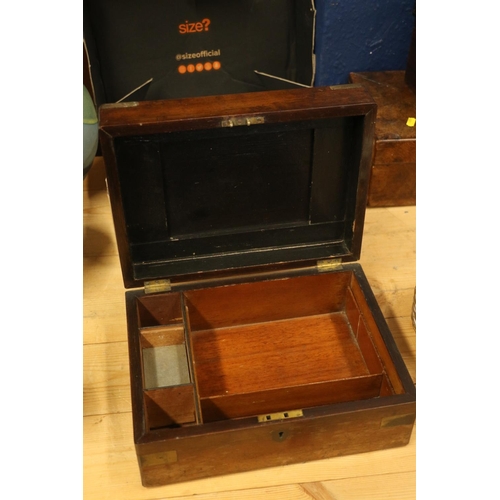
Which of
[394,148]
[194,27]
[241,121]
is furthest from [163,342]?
[194,27]

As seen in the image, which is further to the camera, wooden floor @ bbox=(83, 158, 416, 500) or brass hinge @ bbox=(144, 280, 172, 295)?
brass hinge @ bbox=(144, 280, 172, 295)

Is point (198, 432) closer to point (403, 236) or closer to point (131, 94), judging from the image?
point (403, 236)

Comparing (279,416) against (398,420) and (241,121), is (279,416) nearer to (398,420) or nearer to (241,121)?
(398,420)

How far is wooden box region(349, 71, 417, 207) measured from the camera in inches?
68.4

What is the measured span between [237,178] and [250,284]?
0.78 ft

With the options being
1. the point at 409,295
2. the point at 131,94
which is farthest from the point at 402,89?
the point at 131,94

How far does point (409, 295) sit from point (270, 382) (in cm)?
44

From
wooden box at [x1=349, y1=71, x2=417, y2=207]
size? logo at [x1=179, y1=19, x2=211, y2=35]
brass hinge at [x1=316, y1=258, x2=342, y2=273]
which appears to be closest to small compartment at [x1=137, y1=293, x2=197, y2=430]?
brass hinge at [x1=316, y1=258, x2=342, y2=273]

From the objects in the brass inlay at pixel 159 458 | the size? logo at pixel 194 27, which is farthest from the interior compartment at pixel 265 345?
the size? logo at pixel 194 27

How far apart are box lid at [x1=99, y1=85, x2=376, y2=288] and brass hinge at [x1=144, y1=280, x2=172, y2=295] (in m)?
0.01

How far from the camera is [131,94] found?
75.8 inches

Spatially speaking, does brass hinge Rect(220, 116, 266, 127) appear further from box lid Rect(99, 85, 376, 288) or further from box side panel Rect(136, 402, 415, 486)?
box side panel Rect(136, 402, 415, 486)

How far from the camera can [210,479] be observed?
1.20 metres

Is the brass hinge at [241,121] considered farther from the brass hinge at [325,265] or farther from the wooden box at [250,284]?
the brass hinge at [325,265]
